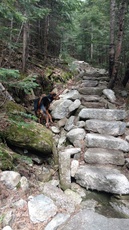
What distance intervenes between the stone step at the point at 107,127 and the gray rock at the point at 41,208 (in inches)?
115

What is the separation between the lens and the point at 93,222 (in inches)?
100

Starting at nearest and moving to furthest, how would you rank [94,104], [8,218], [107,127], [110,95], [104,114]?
1. [8,218]
2. [107,127]
3. [104,114]
4. [94,104]
5. [110,95]

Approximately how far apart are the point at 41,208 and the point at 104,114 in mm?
3981

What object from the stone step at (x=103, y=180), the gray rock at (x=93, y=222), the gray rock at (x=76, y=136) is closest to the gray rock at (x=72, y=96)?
the gray rock at (x=76, y=136)

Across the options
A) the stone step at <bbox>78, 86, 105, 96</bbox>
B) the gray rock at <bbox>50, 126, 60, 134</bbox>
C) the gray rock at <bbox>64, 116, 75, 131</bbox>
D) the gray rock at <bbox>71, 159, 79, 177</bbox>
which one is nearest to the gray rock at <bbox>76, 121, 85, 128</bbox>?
the gray rock at <bbox>64, 116, 75, 131</bbox>

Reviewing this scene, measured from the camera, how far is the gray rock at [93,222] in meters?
2.45

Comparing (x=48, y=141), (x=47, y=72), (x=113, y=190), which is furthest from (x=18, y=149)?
(x=47, y=72)

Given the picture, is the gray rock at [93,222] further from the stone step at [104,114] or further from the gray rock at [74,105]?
the gray rock at [74,105]

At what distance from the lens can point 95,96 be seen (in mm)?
7727

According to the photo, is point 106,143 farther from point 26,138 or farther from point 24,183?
point 24,183

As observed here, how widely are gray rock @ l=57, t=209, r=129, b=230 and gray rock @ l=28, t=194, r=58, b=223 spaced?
0.30m

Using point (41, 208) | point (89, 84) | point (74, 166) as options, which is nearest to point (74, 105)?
point (89, 84)

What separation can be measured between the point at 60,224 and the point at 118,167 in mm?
2227

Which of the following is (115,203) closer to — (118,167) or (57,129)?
(118,167)
